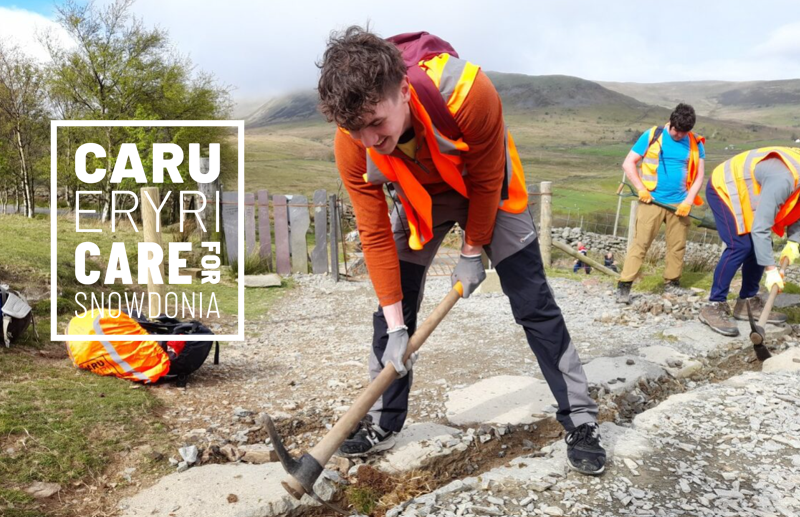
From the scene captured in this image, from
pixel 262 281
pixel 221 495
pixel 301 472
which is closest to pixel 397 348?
pixel 301 472

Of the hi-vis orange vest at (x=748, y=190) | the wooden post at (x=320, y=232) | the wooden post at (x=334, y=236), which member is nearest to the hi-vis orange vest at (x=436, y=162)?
the hi-vis orange vest at (x=748, y=190)

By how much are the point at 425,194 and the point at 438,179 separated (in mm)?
195

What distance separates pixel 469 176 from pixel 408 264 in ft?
1.95

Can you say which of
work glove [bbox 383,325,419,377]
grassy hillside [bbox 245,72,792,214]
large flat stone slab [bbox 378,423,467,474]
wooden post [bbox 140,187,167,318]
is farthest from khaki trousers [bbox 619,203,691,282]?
grassy hillside [bbox 245,72,792,214]

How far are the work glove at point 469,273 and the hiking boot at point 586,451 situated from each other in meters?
0.83

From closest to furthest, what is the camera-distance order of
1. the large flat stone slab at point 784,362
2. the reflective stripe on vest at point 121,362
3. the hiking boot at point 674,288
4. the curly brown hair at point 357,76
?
the curly brown hair at point 357,76 < the reflective stripe on vest at point 121,362 < the large flat stone slab at point 784,362 < the hiking boot at point 674,288

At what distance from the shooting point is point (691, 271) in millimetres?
8523

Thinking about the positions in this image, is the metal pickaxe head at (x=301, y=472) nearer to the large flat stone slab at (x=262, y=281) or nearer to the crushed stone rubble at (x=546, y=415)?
the crushed stone rubble at (x=546, y=415)

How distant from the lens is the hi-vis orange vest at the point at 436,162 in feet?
6.79

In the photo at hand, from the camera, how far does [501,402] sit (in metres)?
3.66

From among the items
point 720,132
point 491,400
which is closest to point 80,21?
point 491,400

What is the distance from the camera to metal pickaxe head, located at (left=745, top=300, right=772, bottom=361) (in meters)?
4.50

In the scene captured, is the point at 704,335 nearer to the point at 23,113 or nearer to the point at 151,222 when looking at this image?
the point at 151,222

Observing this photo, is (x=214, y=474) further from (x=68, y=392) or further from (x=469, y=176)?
(x=469, y=176)
